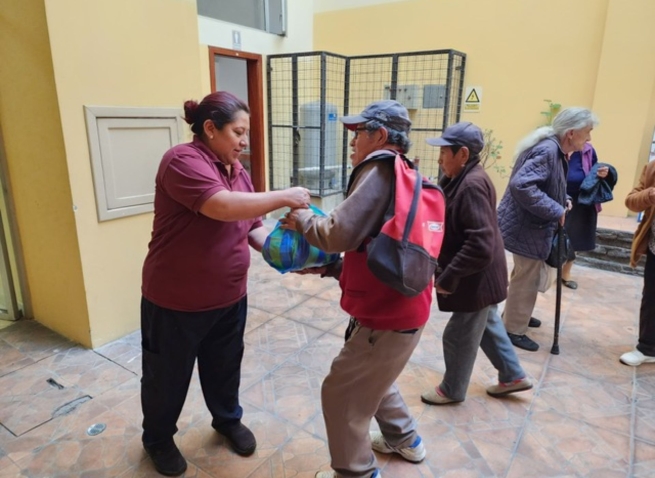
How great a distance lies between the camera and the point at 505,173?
570 centimetres

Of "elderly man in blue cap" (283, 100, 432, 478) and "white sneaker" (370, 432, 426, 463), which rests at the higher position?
"elderly man in blue cap" (283, 100, 432, 478)

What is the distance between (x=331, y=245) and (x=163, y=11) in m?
2.24

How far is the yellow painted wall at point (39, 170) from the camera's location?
238cm

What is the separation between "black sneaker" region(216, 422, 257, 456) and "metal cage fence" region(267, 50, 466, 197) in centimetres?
423

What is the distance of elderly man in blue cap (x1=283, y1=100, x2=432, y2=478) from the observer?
4.47 ft

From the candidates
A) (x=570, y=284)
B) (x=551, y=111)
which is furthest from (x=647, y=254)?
(x=551, y=111)

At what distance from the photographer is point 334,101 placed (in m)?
6.52

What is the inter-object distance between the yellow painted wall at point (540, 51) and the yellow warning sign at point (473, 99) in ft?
0.17

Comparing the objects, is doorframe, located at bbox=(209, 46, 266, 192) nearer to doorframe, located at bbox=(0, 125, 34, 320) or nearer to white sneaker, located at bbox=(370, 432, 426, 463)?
doorframe, located at bbox=(0, 125, 34, 320)

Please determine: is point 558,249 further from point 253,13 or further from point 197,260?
point 253,13

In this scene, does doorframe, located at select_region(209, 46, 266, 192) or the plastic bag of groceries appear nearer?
the plastic bag of groceries

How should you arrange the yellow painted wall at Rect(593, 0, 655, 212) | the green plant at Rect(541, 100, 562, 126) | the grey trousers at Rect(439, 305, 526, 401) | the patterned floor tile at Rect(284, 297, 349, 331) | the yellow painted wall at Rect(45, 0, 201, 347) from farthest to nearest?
the green plant at Rect(541, 100, 562, 126)
the yellow painted wall at Rect(593, 0, 655, 212)
the patterned floor tile at Rect(284, 297, 349, 331)
the yellow painted wall at Rect(45, 0, 201, 347)
the grey trousers at Rect(439, 305, 526, 401)

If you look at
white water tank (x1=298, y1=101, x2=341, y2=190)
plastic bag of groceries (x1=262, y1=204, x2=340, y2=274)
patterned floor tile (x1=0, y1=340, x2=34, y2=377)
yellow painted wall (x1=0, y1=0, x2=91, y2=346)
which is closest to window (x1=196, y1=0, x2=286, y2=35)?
white water tank (x1=298, y1=101, x2=341, y2=190)

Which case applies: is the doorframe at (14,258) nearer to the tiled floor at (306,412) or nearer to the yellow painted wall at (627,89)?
the tiled floor at (306,412)
